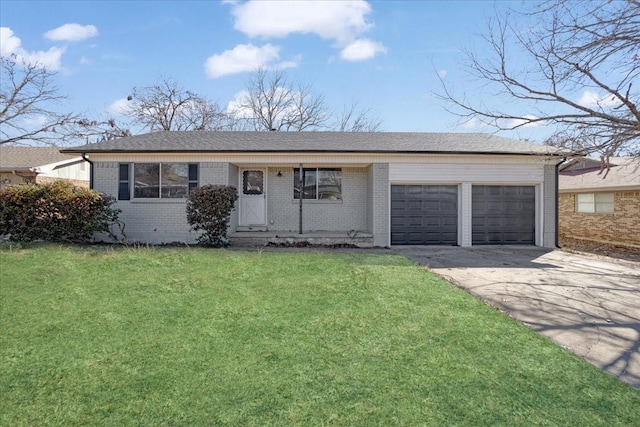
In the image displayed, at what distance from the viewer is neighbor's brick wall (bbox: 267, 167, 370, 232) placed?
42.7 feet

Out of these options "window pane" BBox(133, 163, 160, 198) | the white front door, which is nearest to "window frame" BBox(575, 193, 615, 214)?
the white front door

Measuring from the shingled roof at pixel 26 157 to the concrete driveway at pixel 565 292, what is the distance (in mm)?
17363

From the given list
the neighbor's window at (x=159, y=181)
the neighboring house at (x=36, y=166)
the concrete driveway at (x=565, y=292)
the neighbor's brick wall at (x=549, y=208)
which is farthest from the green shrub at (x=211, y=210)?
the neighbor's brick wall at (x=549, y=208)

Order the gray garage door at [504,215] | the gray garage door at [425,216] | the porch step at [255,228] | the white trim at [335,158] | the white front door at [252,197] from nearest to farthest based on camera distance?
the white trim at [335,158], the gray garage door at [425,216], the gray garage door at [504,215], the porch step at [255,228], the white front door at [252,197]

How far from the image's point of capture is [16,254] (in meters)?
8.29

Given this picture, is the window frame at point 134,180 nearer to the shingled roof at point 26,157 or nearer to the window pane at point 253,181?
the window pane at point 253,181

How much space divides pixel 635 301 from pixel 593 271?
2.68 metres

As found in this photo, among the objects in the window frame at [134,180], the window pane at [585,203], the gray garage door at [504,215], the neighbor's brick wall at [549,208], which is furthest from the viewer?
the window pane at [585,203]

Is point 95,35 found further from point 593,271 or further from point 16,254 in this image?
point 593,271

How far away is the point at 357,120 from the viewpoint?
3150 cm

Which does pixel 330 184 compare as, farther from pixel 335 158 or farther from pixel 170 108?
pixel 170 108

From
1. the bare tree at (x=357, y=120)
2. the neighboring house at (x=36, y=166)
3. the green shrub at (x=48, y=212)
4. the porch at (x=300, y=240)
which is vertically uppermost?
the bare tree at (x=357, y=120)

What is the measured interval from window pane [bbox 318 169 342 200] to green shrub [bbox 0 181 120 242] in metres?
6.87

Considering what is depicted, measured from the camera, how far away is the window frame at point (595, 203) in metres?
14.3
